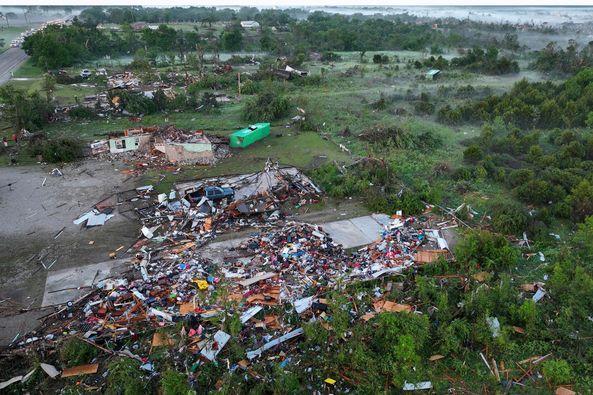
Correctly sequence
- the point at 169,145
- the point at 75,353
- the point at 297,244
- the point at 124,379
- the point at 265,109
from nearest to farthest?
the point at 124,379 < the point at 75,353 < the point at 297,244 < the point at 169,145 < the point at 265,109

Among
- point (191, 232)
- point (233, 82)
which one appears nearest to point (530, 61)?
point (233, 82)

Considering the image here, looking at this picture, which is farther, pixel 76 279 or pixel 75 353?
pixel 76 279

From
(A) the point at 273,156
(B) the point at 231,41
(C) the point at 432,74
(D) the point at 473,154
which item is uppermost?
(B) the point at 231,41

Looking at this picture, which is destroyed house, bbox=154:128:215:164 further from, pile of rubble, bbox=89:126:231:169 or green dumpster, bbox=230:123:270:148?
green dumpster, bbox=230:123:270:148

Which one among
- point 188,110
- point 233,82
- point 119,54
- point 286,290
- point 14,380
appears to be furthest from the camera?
point 119,54

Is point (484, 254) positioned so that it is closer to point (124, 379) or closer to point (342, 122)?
point (124, 379)

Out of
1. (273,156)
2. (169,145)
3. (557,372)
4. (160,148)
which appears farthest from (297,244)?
(160,148)

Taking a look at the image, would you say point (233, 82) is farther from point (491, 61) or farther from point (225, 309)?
point (225, 309)
